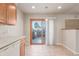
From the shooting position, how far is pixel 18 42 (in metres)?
2.01

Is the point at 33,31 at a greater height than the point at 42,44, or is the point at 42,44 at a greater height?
the point at 33,31

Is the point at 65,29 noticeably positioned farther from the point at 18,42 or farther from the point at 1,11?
the point at 1,11

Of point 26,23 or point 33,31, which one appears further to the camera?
point 26,23

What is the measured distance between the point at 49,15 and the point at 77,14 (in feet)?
3.04

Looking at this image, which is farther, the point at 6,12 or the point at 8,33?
the point at 8,33

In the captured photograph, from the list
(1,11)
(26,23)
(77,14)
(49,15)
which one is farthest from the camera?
(49,15)

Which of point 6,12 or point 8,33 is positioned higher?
point 6,12

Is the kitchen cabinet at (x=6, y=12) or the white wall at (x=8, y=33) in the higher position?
the kitchen cabinet at (x=6, y=12)

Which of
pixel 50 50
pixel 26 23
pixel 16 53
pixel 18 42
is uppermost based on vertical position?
pixel 26 23

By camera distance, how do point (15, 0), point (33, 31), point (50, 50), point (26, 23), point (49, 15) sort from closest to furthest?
point (15, 0), point (33, 31), point (26, 23), point (50, 50), point (49, 15)

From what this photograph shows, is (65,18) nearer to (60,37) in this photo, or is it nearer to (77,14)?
(77,14)

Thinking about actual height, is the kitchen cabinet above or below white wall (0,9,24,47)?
above

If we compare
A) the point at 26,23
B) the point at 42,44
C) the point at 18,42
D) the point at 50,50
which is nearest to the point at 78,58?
the point at 18,42

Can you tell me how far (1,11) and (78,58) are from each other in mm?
1395
